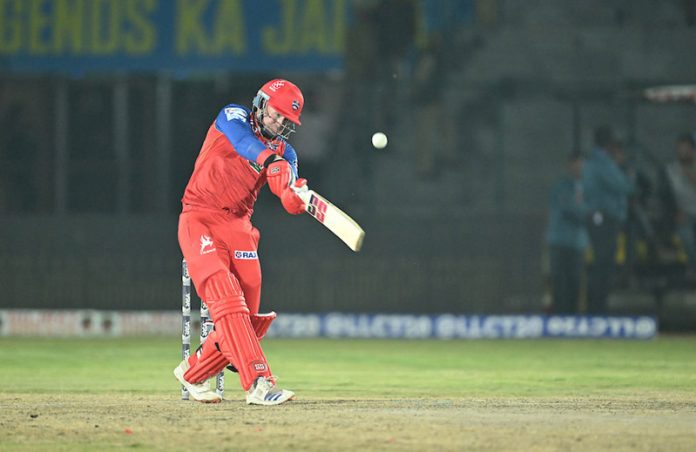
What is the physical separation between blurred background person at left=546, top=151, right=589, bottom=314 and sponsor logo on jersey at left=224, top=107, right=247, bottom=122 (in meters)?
9.34

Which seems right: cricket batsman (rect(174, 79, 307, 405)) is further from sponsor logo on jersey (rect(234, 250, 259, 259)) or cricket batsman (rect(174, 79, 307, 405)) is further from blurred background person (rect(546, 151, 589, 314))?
blurred background person (rect(546, 151, 589, 314))

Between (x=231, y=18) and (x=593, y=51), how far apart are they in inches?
207

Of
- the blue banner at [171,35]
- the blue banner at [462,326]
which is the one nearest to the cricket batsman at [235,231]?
the blue banner at [462,326]

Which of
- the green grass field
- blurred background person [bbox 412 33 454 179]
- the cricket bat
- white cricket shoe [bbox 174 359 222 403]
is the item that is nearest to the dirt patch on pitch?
the green grass field

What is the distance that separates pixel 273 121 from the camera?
30.9 feet

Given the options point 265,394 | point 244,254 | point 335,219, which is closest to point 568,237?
point 244,254

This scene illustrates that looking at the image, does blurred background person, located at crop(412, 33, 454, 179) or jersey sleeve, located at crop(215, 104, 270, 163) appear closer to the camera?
jersey sleeve, located at crop(215, 104, 270, 163)

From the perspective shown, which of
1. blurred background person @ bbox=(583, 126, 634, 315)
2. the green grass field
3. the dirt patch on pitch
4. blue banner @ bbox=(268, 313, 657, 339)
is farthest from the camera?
blurred background person @ bbox=(583, 126, 634, 315)

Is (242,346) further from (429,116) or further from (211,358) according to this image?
(429,116)

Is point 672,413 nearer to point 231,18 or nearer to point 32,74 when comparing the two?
point 231,18

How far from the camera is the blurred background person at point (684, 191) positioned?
18.1 meters

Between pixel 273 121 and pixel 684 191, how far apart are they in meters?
10.1

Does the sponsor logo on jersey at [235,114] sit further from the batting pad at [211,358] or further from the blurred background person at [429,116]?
the blurred background person at [429,116]

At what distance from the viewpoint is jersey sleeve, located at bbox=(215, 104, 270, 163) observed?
29.7 feet
